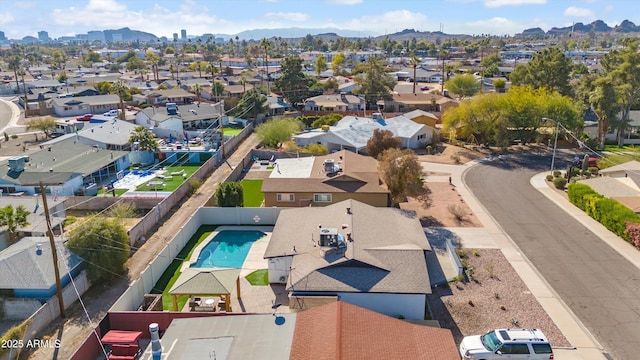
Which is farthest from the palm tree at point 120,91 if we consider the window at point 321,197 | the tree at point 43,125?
the window at point 321,197

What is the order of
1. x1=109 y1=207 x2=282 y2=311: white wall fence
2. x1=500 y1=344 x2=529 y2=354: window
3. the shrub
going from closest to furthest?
x1=500 y1=344 x2=529 y2=354: window → x1=109 y1=207 x2=282 y2=311: white wall fence → the shrub

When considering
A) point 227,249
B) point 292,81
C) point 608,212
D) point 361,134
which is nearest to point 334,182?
point 227,249

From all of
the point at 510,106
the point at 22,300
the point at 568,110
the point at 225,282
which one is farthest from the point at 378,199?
the point at 568,110

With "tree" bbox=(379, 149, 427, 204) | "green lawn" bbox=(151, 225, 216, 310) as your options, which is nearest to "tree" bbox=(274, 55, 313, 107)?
"tree" bbox=(379, 149, 427, 204)

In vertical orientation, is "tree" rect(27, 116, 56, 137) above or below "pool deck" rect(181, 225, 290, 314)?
above

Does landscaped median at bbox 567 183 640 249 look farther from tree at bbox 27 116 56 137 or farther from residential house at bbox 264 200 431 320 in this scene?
tree at bbox 27 116 56 137

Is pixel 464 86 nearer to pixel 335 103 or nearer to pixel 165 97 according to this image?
pixel 335 103

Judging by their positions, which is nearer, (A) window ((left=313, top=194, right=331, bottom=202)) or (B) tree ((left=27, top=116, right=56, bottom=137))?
(A) window ((left=313, top=194, right=331, bottom=202))
